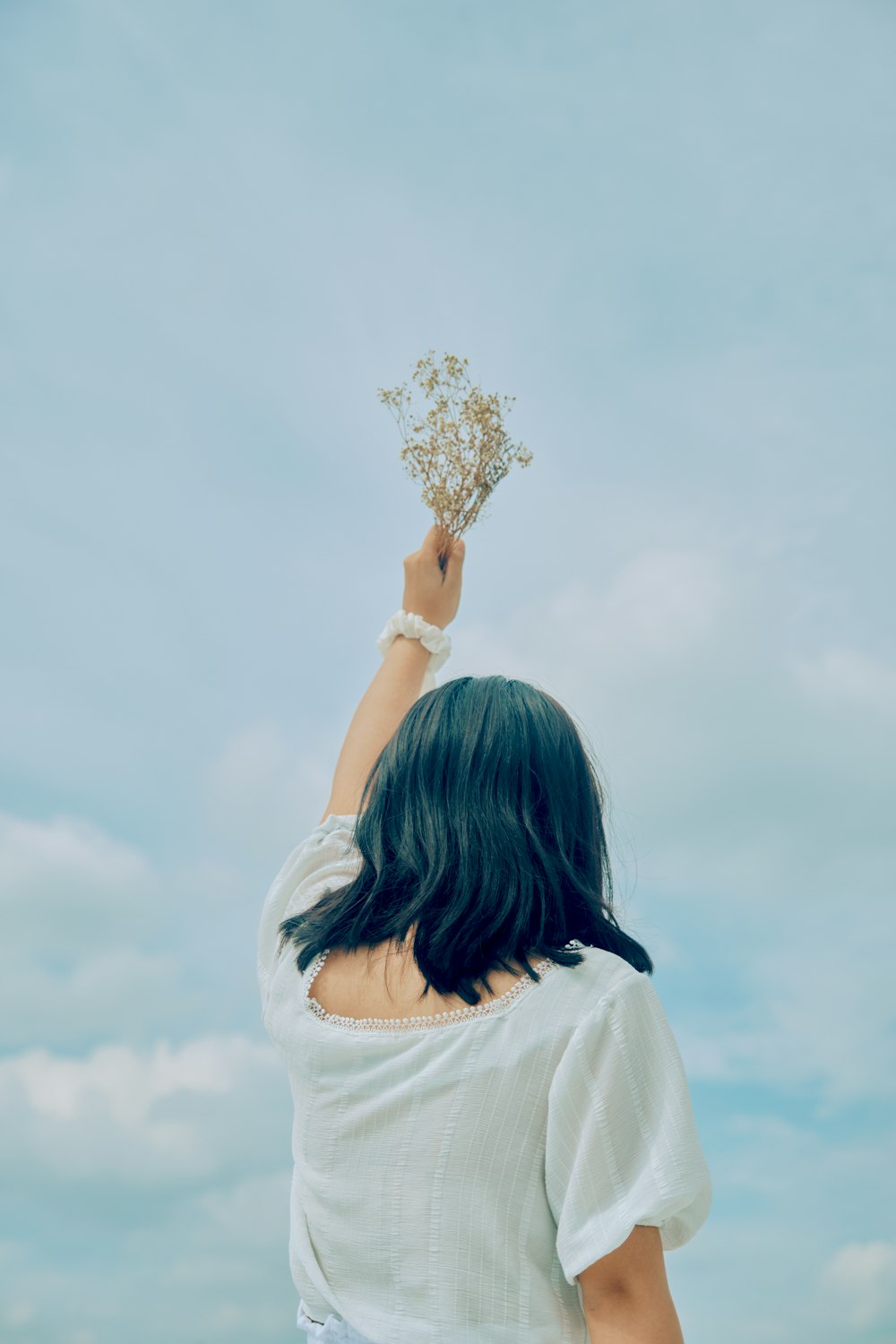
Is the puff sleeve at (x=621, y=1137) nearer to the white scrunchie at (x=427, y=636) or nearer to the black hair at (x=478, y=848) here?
the black hair at (x=478, y=848)

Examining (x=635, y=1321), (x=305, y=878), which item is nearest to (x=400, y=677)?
(x=305, y=878)

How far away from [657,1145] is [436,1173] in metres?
0.31

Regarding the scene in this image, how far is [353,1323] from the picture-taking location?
1.70m

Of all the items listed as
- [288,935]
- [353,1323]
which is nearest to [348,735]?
[288,935]

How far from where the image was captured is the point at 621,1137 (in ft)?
5.11

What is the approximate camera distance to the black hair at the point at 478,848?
166 cm

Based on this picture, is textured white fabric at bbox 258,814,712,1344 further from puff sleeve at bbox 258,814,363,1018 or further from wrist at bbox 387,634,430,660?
wrist at bbox 387,634,430,660

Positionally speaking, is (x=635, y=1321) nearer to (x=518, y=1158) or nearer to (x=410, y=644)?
(x=518, y=1158)

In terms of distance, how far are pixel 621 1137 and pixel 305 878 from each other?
2.50 feet

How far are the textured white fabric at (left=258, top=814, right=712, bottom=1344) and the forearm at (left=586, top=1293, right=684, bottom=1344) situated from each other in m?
0.07

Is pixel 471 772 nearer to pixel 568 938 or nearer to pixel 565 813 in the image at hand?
pixel 565 813

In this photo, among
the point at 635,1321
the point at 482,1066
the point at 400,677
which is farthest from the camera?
the point at 400,677

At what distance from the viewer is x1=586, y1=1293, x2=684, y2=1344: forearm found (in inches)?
58.0

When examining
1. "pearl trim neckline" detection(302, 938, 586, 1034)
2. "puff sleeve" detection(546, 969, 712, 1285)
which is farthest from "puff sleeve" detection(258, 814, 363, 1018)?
"puff sleeve" detection(546, 969, 712, 1285)
